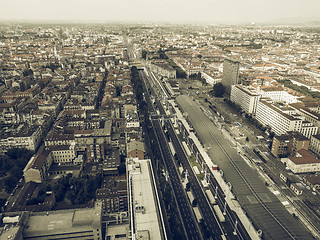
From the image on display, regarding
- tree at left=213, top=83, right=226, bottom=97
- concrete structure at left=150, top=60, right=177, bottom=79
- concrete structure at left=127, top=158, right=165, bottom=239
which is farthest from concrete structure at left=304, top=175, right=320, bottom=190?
concrete structure at left=150, top=60, right=177, bottom=79

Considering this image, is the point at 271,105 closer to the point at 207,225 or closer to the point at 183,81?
the point at 207,225

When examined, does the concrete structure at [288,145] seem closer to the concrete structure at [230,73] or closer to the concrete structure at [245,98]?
the concrete structure at [245,98]

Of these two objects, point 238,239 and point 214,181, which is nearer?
point 238,239

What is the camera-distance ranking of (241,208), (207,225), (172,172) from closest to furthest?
(207,225)
(241,208)
(172,172)

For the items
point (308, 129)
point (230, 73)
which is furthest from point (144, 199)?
point (230, 73)

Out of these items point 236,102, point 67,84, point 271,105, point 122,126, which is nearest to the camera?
point 122,126

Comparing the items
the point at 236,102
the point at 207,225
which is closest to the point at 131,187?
the point at 207,225

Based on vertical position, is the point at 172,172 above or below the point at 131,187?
below
